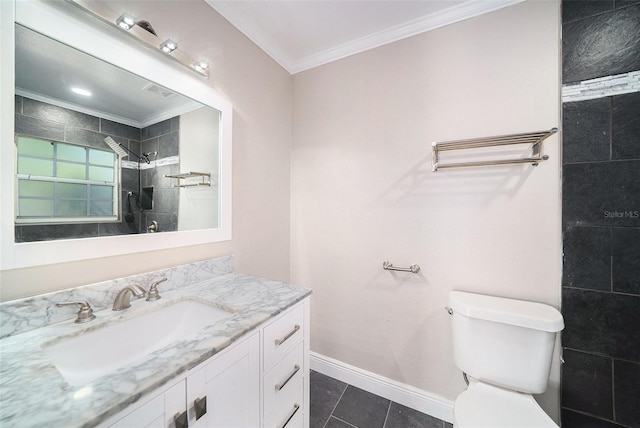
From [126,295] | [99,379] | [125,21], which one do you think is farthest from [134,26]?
[99,379]

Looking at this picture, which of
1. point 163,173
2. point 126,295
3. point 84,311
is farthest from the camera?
point 163,173

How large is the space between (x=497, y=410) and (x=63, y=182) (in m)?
2.01

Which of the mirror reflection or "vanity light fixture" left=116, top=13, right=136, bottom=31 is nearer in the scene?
the mirror reflection

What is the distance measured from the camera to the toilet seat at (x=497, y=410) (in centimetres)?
91

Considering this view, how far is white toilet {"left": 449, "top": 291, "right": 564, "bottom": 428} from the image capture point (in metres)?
0.96

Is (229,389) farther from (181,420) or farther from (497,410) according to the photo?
(497,410)

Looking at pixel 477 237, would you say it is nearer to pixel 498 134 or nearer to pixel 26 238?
pixel 498 134

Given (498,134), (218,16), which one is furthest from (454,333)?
(218,16)

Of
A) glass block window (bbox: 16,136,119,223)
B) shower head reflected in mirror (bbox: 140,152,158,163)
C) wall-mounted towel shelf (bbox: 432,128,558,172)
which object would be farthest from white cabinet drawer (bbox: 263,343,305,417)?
wall-mounted towel shelf (bbox: 432,128,558,172)

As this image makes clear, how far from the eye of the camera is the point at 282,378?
→ 96 cm

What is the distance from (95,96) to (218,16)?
33.7 inches

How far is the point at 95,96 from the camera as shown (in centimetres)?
91

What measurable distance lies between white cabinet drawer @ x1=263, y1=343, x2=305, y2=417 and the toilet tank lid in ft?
2.89

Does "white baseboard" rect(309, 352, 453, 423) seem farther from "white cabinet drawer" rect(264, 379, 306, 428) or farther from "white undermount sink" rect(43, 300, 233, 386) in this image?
"white undermount sink" rect(43, 300, 233, 386)
